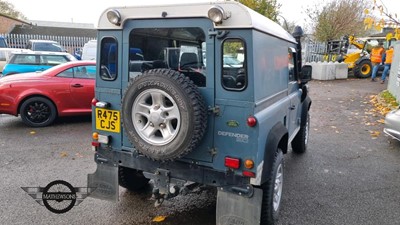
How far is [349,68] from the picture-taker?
17688 mm

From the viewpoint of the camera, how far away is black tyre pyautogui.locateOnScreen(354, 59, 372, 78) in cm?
1716

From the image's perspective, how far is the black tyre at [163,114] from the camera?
2.57 m

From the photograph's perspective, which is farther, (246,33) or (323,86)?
(323,86)

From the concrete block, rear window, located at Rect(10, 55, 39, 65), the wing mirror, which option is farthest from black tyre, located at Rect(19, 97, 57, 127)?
the concrete block

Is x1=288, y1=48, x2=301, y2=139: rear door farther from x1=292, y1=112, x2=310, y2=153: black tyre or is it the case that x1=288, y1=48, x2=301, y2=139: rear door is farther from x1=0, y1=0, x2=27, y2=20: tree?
x1=0, y1=0, x2=27, y2=20: tree

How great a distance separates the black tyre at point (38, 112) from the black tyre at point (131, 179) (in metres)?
3.97

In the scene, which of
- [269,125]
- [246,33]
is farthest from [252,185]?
[246,33]

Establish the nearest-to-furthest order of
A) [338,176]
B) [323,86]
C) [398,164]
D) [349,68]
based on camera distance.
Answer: [338,176]
[398,164]
[323,86]
[349,68]

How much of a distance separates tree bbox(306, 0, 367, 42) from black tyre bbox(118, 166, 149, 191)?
20081 millimetres

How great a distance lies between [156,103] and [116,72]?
2.27ft

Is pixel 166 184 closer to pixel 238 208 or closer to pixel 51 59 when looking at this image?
pixel 238 208

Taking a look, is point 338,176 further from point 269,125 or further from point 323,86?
point 323,86

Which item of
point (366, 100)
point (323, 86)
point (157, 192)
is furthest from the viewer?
point (323, 86)
